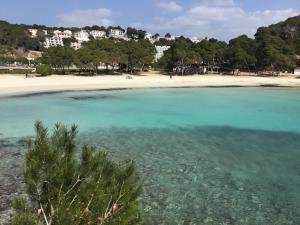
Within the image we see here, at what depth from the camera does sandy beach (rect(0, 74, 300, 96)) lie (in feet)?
178

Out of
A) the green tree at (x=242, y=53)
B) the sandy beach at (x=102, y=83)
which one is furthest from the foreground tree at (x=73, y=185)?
the green tree at (x=242, y=53)

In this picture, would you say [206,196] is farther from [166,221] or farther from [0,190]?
[0,190]

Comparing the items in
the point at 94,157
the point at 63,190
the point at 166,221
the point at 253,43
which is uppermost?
the point at 253,43

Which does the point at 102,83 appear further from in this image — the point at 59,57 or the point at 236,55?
the point at 236,55

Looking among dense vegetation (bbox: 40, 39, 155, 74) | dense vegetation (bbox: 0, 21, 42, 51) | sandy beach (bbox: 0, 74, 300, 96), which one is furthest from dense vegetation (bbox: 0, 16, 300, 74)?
dense vegetation (bbox: 0, 21, 42, 51)

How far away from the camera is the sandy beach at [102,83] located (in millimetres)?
54153

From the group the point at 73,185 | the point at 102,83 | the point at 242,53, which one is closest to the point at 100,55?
the point at 102,83

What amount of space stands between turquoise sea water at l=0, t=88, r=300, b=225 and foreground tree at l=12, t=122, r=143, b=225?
6.77 meters

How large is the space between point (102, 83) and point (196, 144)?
4150cm

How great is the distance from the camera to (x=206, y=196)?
14.1 metres

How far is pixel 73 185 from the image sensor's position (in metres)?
5.33

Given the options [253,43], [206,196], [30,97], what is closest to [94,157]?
[206,196]

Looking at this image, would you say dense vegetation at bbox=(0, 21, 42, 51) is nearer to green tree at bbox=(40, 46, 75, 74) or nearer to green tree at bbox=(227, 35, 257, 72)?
green tree at bbox=(40, 46, 75, 74)

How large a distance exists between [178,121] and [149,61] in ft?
153
